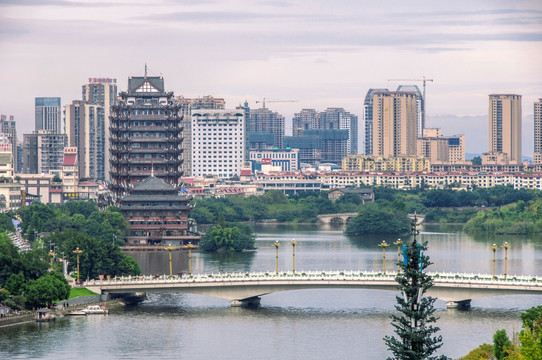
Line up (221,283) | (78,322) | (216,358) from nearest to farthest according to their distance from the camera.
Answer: (216,358)
(78,322)
(221,283)

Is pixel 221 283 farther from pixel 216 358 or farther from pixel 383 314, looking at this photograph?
pixel 216 358

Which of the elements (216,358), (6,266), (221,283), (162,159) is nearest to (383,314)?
(221,283)

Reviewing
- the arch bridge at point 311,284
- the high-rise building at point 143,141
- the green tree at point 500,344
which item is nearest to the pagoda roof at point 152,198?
the high-rise building at point 143,141

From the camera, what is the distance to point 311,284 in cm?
8362

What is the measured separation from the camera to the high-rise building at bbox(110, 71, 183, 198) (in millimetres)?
144500

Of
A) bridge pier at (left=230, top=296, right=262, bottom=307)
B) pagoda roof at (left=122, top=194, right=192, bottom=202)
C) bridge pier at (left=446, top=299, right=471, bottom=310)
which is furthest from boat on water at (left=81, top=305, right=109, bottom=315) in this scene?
pagoda roof at (left=122, top=194, right=192, bottom=202)

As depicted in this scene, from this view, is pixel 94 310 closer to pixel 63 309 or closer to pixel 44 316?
pixel 63 309

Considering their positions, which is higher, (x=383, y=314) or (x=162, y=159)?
(x=162, y=159)

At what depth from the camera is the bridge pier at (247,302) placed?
85.4 metres

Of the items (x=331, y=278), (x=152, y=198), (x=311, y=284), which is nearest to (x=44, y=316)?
(x=311, y=284)

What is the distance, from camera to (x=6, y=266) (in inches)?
3290

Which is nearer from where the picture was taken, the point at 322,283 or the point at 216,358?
the point at 216,358

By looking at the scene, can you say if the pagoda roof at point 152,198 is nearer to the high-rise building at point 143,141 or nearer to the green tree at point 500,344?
the high-rise building at point 143,141

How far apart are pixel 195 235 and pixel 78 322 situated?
5760 centimetres
